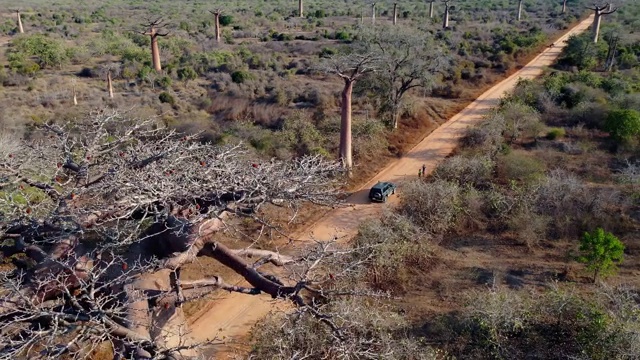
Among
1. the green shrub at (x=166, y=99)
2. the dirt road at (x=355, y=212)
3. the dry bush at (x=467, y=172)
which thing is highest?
the green shrub at (x=166, y=99)

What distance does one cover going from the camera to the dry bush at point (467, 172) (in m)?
17.0

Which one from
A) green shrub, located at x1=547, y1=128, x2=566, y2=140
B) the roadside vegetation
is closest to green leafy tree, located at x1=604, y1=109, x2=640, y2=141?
the roadside vegetation

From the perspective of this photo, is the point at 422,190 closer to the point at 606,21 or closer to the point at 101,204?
the point at 101,204

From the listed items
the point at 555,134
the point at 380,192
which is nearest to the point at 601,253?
the point at 380,192

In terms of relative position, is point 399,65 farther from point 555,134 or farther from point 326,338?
point 326,338

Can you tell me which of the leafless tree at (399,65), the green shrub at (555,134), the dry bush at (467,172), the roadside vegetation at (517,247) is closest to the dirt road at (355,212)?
the roadside vegetation at (517,247)

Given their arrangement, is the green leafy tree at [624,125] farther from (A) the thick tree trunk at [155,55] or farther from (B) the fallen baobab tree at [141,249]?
(A) the thick tree trunk at [155,55]

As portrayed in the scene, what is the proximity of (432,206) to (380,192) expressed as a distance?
2.14 m

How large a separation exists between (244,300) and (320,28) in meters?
44.0

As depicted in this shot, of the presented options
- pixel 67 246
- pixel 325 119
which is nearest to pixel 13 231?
pixel 67 246

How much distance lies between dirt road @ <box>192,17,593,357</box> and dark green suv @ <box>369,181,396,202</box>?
0.91 feet

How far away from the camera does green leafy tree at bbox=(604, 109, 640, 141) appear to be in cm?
1958

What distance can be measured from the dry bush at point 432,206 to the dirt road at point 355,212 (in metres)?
1.14

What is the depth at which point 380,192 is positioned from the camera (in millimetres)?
16297
